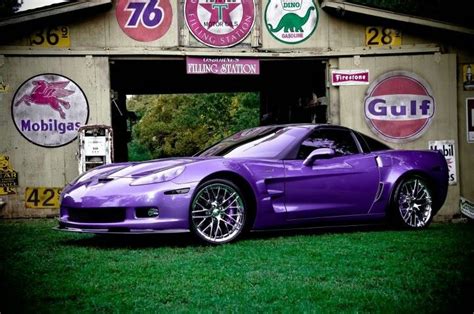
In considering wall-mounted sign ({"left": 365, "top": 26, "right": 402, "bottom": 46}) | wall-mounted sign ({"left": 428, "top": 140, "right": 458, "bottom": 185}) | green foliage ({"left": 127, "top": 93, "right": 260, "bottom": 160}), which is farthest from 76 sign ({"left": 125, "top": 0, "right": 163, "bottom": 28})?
green foliage ({"left": 127, "top": 93, "right": 260, "bottom": 160})

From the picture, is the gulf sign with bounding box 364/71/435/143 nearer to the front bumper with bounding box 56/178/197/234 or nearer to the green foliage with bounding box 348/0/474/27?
the green foliage with bounding box 348/0/474/27

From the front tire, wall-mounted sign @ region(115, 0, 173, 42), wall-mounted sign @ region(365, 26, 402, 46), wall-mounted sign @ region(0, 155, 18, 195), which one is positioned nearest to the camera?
the front tire

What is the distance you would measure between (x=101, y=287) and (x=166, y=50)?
6846 mm

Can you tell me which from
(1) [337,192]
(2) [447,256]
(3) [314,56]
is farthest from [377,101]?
(2) [447,256]

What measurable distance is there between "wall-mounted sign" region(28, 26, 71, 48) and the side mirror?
17.2ft

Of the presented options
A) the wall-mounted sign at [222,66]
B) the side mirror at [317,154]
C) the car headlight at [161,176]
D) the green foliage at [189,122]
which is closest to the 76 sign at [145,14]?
the wall-mounted sign at [222,66]

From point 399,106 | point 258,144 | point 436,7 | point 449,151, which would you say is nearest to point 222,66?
point 399,106

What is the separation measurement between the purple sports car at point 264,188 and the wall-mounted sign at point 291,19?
145 inches

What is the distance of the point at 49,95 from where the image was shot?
32.5 feet

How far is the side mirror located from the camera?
6.53 meters

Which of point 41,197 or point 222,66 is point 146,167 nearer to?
point 41,197

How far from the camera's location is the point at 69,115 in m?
9.95

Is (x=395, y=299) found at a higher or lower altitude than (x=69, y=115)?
lower

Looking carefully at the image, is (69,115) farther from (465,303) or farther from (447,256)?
(465,303)
